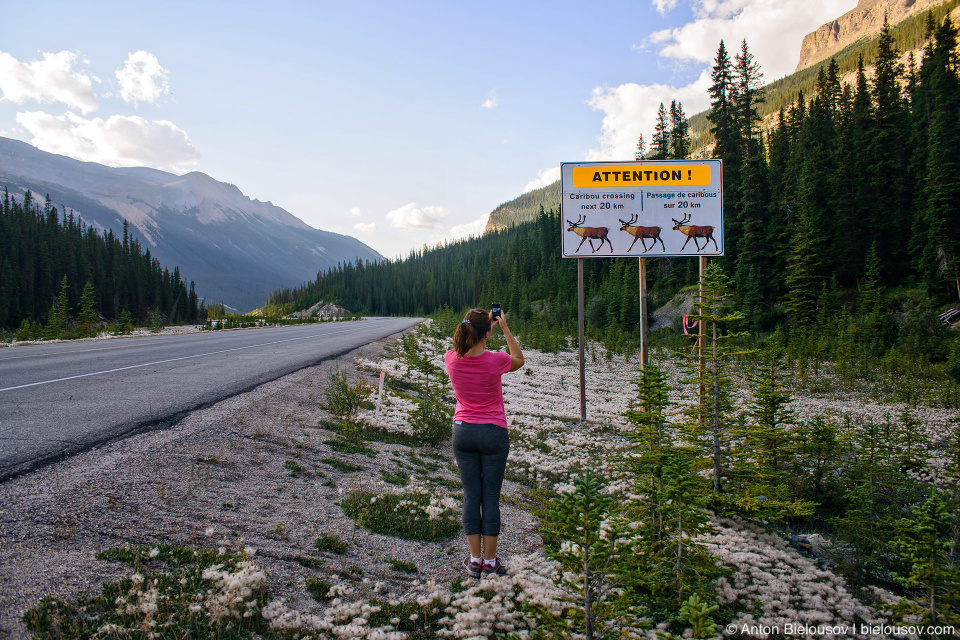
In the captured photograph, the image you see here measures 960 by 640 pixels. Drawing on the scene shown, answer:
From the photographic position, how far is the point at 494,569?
13.6 feet

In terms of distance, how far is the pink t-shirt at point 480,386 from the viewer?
4148 millimetres

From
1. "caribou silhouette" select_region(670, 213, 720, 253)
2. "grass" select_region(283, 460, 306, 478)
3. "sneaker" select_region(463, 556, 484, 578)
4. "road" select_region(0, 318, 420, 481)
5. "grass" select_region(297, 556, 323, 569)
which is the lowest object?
"sneaker" select_region(463, 556, 484, 578)

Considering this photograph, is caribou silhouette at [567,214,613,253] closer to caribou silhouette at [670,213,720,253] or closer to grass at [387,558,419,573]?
caribou silhouette at [670,213,720,253]

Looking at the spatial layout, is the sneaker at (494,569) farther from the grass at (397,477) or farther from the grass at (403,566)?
the grass at (397,477)

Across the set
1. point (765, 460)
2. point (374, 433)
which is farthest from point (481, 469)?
point (374, 433)

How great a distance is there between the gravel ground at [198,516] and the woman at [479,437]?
0.49m

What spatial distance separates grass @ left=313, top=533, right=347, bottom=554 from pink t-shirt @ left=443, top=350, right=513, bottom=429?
1.62 metres

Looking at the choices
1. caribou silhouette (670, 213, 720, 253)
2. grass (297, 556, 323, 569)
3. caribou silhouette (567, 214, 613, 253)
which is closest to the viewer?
grass (297, 556, 323, 569)

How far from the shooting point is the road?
5277 mm

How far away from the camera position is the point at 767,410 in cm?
618

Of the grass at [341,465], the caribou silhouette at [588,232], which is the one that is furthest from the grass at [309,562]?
the caribou silhouette at [588,232]

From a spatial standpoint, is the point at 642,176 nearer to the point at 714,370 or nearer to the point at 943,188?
the point at 714,370

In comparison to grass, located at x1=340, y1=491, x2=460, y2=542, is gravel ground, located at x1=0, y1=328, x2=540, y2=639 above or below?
above

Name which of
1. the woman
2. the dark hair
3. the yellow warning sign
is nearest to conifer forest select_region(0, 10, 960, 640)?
the woman
